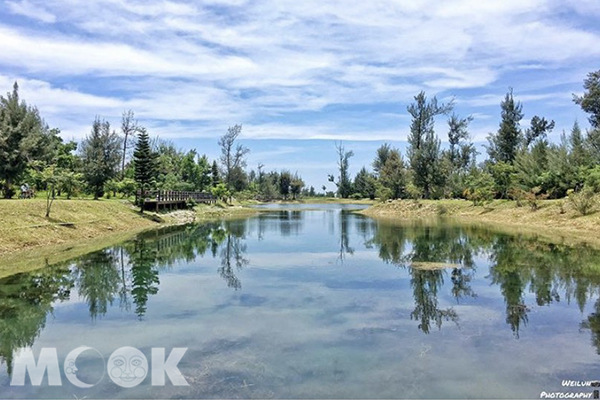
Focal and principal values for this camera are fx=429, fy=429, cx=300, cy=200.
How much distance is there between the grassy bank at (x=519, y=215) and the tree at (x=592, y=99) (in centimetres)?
1242

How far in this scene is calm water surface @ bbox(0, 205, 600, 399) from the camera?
19.9 ft

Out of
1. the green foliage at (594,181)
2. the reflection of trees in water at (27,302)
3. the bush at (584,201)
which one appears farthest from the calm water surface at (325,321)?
the green foliage at (594,181)

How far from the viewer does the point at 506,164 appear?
42.2 meters

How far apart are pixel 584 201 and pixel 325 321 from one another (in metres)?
24.4

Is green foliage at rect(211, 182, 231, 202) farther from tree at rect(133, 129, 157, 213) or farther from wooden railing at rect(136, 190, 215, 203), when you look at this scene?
tree at rect(133, 129, 157, 213)

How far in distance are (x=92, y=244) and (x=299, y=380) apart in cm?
1853

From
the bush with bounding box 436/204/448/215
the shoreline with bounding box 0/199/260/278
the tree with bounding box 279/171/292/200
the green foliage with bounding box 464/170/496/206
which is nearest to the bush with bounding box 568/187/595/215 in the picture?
the green foliage with bounding box 464/170/496/206

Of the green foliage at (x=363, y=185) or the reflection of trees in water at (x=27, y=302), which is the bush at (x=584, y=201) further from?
the green foliage at (x=363, y=185)

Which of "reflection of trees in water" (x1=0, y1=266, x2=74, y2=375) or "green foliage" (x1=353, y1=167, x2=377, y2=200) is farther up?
"green foliage" (x1=353, y1=167, x2=377, y2=200)

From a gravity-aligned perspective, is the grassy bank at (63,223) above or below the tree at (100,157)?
below

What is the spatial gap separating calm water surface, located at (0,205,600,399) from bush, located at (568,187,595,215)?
1028 cm

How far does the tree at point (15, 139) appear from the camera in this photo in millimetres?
28312

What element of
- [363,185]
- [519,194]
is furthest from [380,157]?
[519,194]

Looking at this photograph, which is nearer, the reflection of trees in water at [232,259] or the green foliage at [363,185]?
the reflection of trees in water at [232,259]
